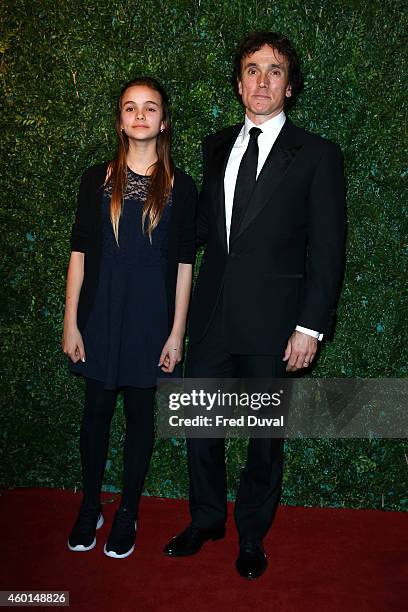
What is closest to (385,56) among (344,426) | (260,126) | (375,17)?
(375,17)

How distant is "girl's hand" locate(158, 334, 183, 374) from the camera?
2514mm

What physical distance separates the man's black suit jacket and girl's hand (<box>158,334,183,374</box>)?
102 mm

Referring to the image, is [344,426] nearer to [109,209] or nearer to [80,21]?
[109,209]

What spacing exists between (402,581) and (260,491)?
0.58 m

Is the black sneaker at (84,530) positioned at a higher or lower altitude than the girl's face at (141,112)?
lower

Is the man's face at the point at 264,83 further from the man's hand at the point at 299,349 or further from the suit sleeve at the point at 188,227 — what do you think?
the man's hand at the point at 299,349

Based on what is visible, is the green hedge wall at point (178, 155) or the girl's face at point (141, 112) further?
the green hedge wall at point (178, 155)

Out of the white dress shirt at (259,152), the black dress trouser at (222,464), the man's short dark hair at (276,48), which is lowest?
the black dress trouser at (222,464)

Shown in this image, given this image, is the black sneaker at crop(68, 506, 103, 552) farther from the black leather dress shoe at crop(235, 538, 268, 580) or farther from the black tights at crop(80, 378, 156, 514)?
the black leather dress shoe at crop(235, 538, 268, 580)

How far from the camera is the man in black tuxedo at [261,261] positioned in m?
2.36

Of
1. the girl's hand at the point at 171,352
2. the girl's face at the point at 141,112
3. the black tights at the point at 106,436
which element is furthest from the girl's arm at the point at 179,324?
the girl's face at the point at 141,112

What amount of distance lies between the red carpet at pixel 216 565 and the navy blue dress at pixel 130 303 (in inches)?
25.7

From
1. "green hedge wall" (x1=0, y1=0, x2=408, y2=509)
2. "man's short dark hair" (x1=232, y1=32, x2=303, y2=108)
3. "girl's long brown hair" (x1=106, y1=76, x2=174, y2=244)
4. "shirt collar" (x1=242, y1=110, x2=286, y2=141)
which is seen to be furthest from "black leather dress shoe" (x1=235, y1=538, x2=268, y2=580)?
"man's short dark hair" (x1=232, y1=32, x2=303, y2=108)

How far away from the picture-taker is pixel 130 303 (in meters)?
2.49
